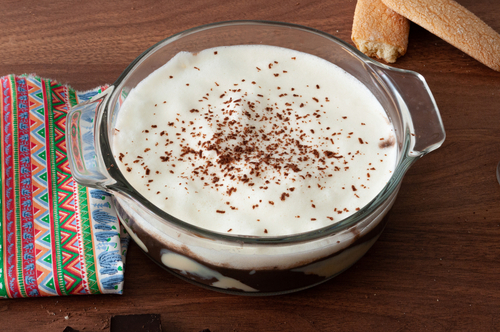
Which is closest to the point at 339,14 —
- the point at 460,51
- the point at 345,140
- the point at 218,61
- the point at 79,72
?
the point at 460,51

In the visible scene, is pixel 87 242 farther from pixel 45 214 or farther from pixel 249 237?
pixel 249 237

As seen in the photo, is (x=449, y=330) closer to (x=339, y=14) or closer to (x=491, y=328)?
(x=491, y=328)

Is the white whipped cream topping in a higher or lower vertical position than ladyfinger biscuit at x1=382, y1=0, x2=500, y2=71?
lower

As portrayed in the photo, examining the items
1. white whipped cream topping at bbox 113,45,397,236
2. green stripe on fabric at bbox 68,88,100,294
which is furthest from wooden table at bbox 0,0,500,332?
white whipped cream topping at bbox 113,45,397,236

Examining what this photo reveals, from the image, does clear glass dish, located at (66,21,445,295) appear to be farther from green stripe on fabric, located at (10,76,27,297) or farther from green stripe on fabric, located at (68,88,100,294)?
green stripe on fabric, located at (10,76,27,297)

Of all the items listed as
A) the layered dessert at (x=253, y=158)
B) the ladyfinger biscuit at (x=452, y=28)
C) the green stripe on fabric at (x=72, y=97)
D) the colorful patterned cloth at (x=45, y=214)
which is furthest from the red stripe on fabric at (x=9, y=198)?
the ladyfinger biscuit at (x=452, y=28)

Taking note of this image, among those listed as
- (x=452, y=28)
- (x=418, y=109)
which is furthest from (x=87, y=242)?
(x=452, y=28)

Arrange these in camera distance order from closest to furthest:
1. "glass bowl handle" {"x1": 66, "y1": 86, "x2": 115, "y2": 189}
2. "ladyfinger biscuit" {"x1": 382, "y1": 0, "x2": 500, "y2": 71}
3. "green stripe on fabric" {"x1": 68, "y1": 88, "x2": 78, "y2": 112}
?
"glass bowl handle" {"x1": 66, "y1": 86, "x2": 115, "y2": 189}
"green stripe on fabric" {"x1": 68, "y1": 88, "x2": 78, "y2": 112}
"ladyfinger biscuit" {"x1": 382, "y1": 0, "x2": 500, "y2": 71}
